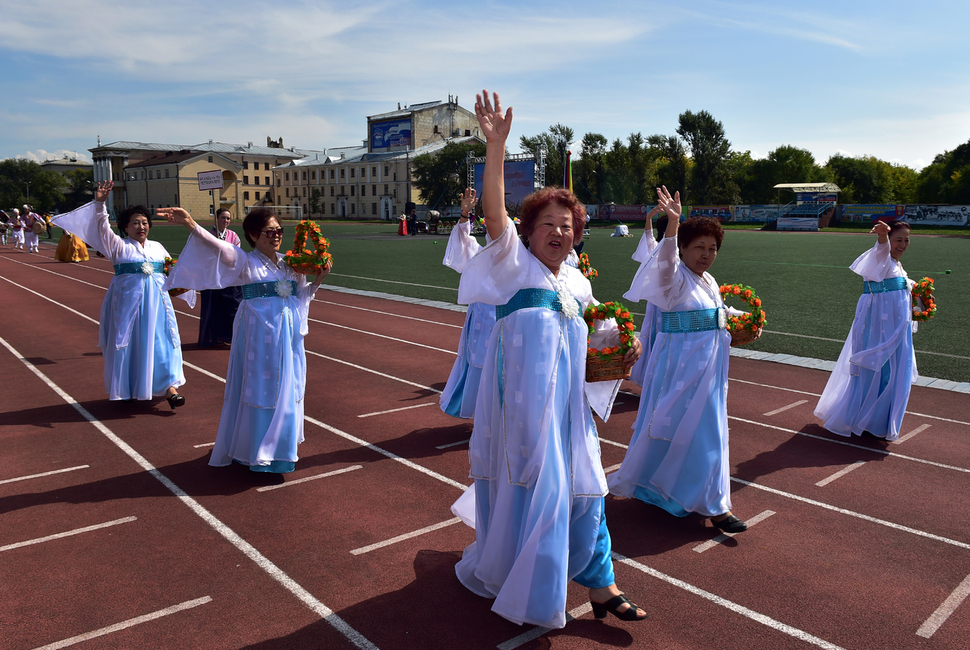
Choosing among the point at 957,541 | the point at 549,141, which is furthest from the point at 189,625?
the point at 549,141

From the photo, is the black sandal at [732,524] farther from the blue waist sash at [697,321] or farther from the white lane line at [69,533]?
the white lane line at [69,533]

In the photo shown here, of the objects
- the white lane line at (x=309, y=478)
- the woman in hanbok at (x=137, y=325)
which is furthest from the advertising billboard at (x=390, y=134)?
the white lane line at (x=309, y=478)

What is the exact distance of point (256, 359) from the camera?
227 inches

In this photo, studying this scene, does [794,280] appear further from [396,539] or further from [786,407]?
[396,539]

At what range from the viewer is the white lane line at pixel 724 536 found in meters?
4.66

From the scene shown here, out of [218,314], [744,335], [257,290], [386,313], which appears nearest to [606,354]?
[744,335]

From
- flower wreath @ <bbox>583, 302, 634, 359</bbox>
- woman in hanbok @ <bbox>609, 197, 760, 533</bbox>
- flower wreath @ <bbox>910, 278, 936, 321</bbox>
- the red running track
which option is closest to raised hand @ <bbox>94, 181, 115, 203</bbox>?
the red running track

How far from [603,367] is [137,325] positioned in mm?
6628

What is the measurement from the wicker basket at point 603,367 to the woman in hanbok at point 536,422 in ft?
0.25

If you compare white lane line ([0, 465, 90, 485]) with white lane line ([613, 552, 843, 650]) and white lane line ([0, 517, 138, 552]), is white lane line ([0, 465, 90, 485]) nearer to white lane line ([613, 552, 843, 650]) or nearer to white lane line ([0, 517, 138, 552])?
white lane line ([0, 517, 138, 552])

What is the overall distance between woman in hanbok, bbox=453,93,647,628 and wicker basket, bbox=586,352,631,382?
0.08 m

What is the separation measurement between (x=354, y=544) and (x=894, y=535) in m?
3.86

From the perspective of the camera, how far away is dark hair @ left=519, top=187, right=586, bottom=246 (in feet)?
11.6

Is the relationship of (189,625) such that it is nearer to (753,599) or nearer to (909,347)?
(753,599)
